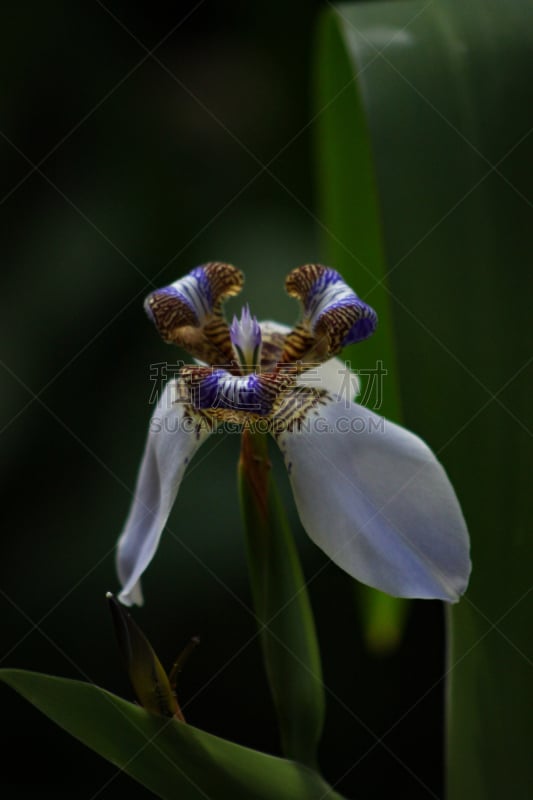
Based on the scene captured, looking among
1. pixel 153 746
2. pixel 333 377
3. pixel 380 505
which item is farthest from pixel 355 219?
pixel 153 746

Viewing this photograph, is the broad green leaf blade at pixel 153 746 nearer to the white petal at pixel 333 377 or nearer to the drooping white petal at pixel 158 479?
the drooping white petal at pixel 158 479

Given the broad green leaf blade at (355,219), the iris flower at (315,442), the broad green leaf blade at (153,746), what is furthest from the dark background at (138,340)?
the broad green leaf blade at (153,746)

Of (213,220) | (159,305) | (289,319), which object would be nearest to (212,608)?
(289,319)

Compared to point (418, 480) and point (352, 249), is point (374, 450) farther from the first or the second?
point (352, 249)

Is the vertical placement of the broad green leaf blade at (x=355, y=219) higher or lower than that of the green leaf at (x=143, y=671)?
higher

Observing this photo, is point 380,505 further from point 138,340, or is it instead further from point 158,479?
point 138,340

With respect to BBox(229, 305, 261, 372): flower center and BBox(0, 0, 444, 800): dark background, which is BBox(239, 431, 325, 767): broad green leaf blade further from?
BBox(0, 0, 444, 800): dark background

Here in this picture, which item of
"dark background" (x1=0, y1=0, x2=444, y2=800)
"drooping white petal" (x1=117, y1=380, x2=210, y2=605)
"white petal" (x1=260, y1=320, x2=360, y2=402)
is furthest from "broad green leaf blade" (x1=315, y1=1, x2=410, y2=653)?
"dark background" (x1=0, y1=0, x2=444, y2=800)
